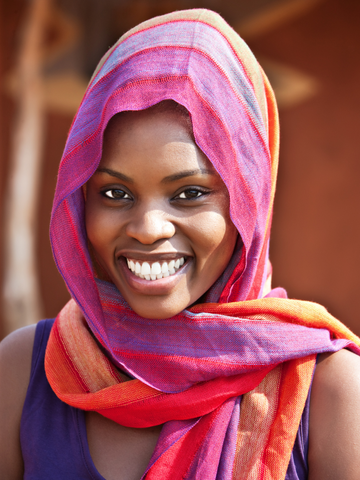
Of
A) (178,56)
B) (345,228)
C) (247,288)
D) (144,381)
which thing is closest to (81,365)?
(144,381)

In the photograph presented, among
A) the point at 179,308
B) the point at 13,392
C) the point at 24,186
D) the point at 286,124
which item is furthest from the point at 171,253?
the point at 24,186

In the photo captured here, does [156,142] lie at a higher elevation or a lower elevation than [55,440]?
higher

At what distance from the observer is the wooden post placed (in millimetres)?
5418

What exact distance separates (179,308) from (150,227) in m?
0.25

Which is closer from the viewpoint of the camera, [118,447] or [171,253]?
[171,253]

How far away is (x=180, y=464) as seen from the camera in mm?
1473

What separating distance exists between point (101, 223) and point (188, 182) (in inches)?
10.6

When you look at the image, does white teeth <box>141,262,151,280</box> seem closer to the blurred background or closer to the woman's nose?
the woman's nose

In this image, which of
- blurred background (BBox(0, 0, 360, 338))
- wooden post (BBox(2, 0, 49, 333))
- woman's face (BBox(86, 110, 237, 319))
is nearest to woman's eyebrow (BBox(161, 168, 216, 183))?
woman's face (BBox(86, 110, 237, 319))

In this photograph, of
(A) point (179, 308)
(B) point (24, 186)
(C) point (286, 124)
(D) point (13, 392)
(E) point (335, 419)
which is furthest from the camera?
(B) point (24, 186)

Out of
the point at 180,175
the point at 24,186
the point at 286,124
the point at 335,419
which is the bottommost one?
the point at 335,419

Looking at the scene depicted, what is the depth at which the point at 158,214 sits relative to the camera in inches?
56.2

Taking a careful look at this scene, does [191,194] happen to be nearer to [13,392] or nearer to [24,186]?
[13,392]

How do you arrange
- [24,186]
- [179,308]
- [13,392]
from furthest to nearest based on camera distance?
[24,186] → [13,392] → [179,308]
